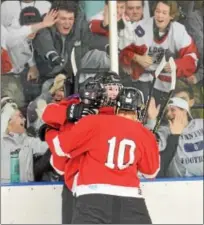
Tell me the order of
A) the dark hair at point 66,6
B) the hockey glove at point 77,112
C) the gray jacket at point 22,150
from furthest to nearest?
the dark hair at point 66,6, the gray jacket at point 22,150, the hockey glove at point 77,112

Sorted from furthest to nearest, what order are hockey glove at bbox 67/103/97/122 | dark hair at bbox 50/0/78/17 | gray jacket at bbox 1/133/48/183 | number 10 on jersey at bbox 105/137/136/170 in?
dark hair at bbox 50/0/78/17, gray jacket at bbox 1/133/48/183, hockey glove at bbox 67/103/97/122, number 10 on jersey at bbox 105/137/136/170

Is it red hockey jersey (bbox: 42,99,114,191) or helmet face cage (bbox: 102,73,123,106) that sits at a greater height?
helmet face cage (bbox: 102,73,123,106)

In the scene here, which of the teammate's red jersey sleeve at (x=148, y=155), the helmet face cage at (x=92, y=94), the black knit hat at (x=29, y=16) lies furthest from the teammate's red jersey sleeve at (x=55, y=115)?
the black knit hat at (x=29, y=16)

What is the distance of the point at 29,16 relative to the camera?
3.90m

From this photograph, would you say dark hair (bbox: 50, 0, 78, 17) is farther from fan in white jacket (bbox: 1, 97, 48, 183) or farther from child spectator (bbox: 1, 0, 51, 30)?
fan in white jacket (bbox: 1, 97, 48, 183)

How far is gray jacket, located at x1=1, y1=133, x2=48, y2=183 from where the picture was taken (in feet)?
12.5

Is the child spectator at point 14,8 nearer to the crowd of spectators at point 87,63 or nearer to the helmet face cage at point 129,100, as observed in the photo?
the crowd of spectators at point 87,63

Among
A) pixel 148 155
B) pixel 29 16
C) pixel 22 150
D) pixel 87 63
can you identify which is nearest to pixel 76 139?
pixel 148 155

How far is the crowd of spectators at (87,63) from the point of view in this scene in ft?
12.6

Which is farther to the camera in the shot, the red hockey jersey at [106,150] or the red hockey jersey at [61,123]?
the red hockey jersey at [61,123]

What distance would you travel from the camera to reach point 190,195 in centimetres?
389

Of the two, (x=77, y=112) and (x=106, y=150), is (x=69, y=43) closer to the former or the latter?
(x=77, y=112)

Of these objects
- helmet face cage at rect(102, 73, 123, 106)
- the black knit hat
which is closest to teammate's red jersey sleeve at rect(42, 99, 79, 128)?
helmet face cage at rect(102, 73, 123, 106)

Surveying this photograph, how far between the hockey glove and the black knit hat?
44.0 inches
